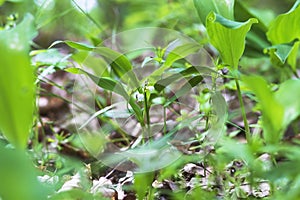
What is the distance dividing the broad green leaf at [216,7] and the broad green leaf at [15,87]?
541mm

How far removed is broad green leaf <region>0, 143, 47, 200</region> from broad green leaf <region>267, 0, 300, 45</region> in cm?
73

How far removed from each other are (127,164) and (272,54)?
442 mm

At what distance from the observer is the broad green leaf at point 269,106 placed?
541 mm

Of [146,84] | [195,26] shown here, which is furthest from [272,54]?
[195,26]

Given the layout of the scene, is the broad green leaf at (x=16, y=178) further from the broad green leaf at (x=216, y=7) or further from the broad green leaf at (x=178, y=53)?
the broad green leaf at (x=216, y=7)

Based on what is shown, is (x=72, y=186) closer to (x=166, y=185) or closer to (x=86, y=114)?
(x=166, y=185)

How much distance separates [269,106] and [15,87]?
318 mm

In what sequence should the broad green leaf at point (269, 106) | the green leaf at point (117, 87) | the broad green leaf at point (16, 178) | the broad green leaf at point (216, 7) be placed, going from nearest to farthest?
the broad green leaf at point (16, 178), the broad green leaf at point (269, 106), the green leaf at point (117, 87), the broad green leaf at point (216, 7)

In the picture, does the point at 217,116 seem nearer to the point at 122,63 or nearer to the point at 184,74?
the point at 184,74

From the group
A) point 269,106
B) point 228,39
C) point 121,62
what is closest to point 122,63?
point 121,62

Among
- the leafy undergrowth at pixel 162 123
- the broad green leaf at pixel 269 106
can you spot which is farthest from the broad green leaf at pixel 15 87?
the broad green leaf at pixel 269 106

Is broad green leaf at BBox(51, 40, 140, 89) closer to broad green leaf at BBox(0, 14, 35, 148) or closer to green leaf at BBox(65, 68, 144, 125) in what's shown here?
green leaf at BBox(65, 68, 144, 125)

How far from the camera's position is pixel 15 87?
0.46 metres

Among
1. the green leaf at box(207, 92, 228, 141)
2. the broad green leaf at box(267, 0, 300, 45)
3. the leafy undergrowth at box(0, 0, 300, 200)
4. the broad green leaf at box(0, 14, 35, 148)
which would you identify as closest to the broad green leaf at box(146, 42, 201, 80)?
the leafy undergrowth at box(0, 0, 300, 200)
